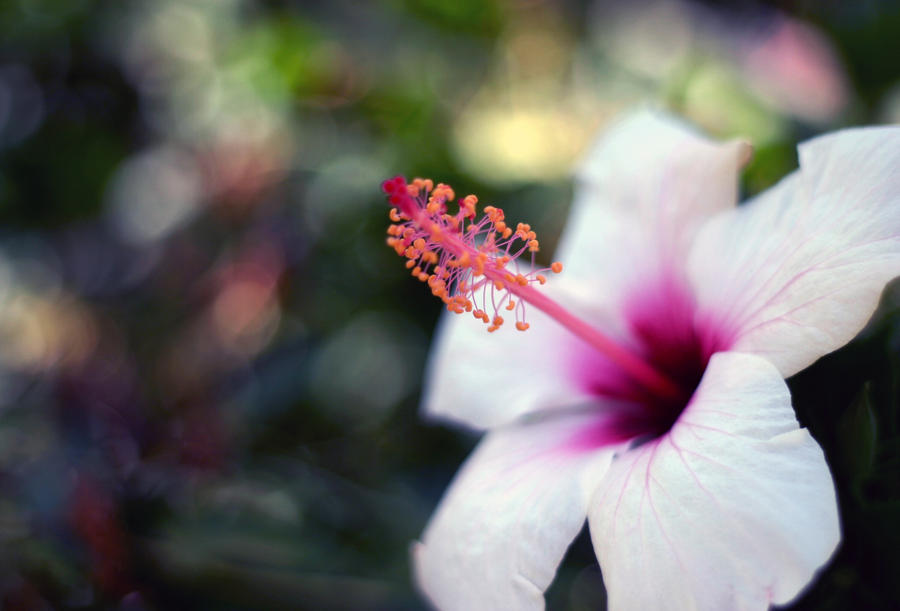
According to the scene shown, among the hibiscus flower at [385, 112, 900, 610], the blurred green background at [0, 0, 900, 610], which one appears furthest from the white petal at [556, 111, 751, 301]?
the blurred green background at [0, 0, 900, 610]

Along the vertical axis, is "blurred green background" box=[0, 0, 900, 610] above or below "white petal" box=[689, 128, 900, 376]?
below

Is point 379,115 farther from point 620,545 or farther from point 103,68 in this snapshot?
point 620,545

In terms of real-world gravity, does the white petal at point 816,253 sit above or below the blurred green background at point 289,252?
above

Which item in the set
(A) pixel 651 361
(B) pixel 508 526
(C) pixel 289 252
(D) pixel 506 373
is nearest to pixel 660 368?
(A) pixel 651 361

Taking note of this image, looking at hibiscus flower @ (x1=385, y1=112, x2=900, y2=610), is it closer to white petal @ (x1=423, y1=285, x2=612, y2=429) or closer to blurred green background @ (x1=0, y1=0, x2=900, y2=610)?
white petal @ (x1=423, y1=285, x2=612, y2=429)

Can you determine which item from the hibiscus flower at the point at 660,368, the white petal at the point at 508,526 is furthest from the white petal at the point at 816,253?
the white petal at the point at 508,526

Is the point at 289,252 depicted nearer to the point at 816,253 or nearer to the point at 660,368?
the point at 660,368

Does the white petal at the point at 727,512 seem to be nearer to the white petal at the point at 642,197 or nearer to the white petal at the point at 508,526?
the white petal at the point at 508,526
